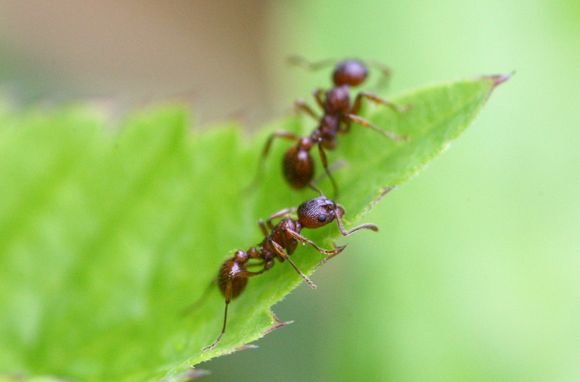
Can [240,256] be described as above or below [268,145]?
below

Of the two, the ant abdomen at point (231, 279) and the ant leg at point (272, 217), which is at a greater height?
the ant leg at point (272, 217)

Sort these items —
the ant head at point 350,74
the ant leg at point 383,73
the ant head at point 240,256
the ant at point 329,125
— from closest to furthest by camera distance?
the ant head at point 240,256, the ant at point 329,125, the ant head at point 350,74, the ant leg at point 383,73

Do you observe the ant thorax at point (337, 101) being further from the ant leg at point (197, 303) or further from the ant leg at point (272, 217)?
the ant leg at point (197, 303)

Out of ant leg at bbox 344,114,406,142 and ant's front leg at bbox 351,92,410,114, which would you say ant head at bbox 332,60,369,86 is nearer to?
ant's front leg at bbox 351,92,410,114

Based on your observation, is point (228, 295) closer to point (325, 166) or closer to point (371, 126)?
point (325, 166)

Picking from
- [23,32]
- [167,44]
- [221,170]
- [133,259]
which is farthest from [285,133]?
[167,44]

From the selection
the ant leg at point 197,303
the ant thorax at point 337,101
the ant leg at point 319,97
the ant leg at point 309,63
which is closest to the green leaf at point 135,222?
the ant leg at point 197,303

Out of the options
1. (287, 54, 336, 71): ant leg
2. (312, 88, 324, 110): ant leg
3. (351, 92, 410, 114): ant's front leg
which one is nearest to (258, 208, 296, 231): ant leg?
(351, 92, 410, 114): ant's front leg

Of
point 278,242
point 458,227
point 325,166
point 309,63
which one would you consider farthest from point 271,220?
point 309,63
